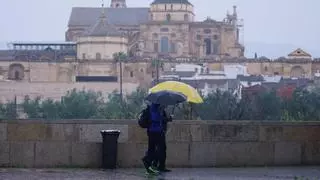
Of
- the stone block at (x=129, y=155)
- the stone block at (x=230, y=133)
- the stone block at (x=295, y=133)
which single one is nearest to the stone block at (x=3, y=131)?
the stone block at (x=129, y=155)

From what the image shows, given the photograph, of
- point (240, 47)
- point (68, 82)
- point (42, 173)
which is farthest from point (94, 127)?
point (240, 47)

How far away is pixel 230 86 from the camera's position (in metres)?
96.6

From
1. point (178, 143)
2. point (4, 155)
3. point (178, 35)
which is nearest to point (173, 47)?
point (178, 35)

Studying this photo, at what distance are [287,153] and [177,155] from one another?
1676 mm

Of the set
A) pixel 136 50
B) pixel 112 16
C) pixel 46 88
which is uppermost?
pixel 112 16

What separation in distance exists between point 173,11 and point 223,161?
4147 inches

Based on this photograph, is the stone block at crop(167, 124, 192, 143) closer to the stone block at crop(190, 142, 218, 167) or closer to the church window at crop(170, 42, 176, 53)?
the stone block at crop(190, 142, 218, 167)

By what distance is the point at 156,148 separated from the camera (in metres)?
13.5

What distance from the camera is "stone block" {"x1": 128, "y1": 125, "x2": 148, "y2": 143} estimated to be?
49.6ft

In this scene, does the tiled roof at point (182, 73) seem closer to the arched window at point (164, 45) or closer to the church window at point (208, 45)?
the arched window at point (164, 45)

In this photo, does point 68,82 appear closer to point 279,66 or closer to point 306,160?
point 279,66

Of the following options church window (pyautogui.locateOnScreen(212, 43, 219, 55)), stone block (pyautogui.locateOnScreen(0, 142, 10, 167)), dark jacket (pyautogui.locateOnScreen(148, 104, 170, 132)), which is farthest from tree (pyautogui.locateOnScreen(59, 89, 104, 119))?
dark jacket (pyautogui.locateOnScreen(148, 104, 170, 132))

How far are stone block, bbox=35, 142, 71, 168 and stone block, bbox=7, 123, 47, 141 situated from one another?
0.13 m

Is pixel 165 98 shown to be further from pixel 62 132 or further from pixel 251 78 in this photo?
pixel 251 78
